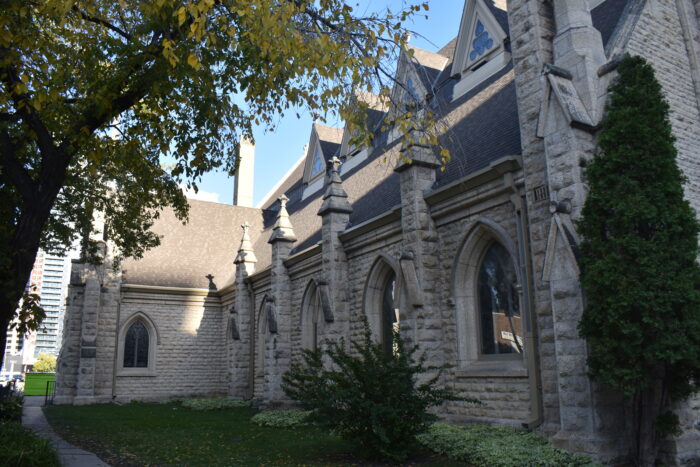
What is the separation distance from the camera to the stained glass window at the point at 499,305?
1057 cm

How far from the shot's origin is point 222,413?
18.8 metres

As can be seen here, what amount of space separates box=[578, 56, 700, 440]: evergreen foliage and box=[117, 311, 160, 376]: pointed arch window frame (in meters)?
21.1

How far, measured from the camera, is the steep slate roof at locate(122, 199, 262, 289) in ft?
84.6

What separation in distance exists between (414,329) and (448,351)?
30.7 inches

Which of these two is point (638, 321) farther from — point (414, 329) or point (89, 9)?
point (89, 9)

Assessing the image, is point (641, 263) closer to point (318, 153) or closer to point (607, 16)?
point (607, 16)

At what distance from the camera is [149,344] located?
991 inches

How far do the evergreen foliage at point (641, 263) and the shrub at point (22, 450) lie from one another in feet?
21.2

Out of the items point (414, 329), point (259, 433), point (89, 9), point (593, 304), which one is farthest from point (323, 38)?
point (259, 433)

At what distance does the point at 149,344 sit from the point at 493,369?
729 inches

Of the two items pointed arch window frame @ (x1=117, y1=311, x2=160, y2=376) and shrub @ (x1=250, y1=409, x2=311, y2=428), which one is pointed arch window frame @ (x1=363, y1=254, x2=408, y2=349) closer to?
shrub @ (x1=250, y1=409, x2=311, y2=428)

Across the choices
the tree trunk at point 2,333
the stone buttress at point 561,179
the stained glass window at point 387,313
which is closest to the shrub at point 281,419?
the stained glass window at point 387,313

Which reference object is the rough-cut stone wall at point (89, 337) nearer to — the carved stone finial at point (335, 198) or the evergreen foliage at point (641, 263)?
the carved stone finial at point (335, 198)

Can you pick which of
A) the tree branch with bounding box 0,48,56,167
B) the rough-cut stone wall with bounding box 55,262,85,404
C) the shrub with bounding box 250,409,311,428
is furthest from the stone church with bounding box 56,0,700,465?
the tree branch with bounding box 0,48,56,167
